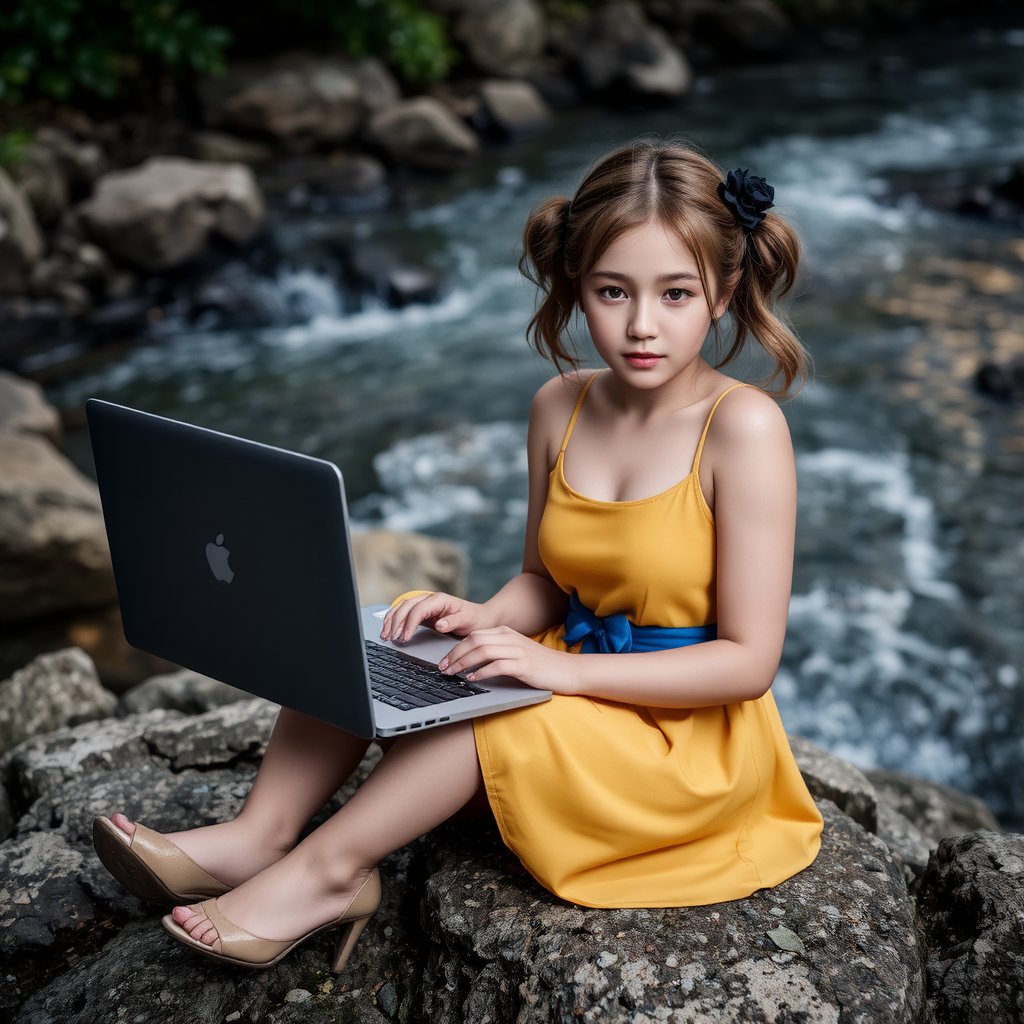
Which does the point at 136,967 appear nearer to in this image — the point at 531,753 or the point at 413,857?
the point at 413,857

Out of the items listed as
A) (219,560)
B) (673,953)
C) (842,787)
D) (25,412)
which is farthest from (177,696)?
(25,412)

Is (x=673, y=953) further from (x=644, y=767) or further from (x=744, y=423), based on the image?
(x=744, y=423)

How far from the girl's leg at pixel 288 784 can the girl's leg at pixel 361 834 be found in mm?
106

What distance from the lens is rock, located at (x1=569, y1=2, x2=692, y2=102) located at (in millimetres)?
11305

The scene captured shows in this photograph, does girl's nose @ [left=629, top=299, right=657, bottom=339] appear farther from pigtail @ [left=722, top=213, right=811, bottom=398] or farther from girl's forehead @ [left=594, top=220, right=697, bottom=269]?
pigtail @ [left=722, top=213, right=811, bottom=398]

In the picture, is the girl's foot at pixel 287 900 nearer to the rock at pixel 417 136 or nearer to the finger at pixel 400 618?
the finger at pixel 400 618

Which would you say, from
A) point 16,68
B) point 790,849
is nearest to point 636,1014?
point 790,849

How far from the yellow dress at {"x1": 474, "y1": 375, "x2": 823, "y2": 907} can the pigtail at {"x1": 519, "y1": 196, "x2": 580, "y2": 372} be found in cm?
23

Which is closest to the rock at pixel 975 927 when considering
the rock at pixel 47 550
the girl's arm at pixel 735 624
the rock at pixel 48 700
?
the girl's arm at pixel 735 624

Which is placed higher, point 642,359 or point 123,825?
point 642,359

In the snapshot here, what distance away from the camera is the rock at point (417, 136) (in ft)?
31.2

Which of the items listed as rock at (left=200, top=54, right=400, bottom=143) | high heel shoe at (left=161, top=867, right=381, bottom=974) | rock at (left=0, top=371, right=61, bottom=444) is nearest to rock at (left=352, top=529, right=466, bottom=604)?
rock at (left=0, top=371, right=61, bottom=444)

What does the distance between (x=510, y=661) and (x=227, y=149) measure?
8.55 meters

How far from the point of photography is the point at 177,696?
2.94 meters
